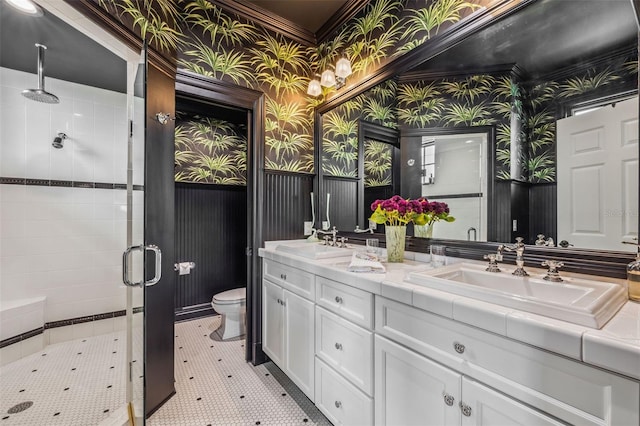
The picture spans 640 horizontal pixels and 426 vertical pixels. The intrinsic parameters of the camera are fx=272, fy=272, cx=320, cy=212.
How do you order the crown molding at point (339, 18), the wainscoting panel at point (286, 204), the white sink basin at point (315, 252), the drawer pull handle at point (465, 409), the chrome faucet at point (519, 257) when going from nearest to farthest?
the drawer pull handle at point (465, 409)
the chrome faucet at point (519, 257)
the white sink basin at point (315, 252)
the crown molding at point (339, 18)
the wainscoting panel at point (286, 204)

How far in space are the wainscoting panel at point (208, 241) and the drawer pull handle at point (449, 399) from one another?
2815mm

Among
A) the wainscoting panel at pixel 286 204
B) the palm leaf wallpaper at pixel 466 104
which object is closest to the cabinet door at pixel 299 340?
the wainscoting panel at pixel 286 204

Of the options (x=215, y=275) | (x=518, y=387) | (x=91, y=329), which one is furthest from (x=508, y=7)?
(x=91, y=329)

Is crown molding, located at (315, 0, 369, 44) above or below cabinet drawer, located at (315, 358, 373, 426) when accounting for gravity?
above

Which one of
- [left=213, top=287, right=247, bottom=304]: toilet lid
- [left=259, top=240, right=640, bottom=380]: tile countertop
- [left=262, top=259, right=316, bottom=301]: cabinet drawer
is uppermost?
[left=259, top=240, right=640, bottom=380]: tile countertop

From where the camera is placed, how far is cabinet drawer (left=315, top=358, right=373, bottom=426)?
1228 millimetres

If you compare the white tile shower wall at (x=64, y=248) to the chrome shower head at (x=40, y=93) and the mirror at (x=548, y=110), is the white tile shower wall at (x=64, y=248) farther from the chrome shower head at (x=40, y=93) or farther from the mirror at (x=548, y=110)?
the mirror at (x=548, y=110)

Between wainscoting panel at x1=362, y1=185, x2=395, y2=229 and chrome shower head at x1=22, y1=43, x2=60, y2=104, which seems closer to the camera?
wainscoting panel at x1=362, y1=185, x2=395, y2=229

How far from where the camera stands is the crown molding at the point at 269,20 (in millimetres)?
2119

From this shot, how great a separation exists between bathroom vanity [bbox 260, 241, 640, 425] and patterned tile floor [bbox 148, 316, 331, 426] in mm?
207

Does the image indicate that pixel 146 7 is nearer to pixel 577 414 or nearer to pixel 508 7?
pixel 508 7

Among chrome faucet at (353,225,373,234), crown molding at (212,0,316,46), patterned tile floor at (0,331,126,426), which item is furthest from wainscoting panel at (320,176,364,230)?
patterned tile floor at (0,331,126,426)

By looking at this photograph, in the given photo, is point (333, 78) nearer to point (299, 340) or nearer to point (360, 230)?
point (360, 230)

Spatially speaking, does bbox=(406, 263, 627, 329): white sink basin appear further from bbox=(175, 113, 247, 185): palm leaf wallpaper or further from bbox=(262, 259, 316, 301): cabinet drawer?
bbox=(175, 113, 247, 185): palm leaf wallpaper
